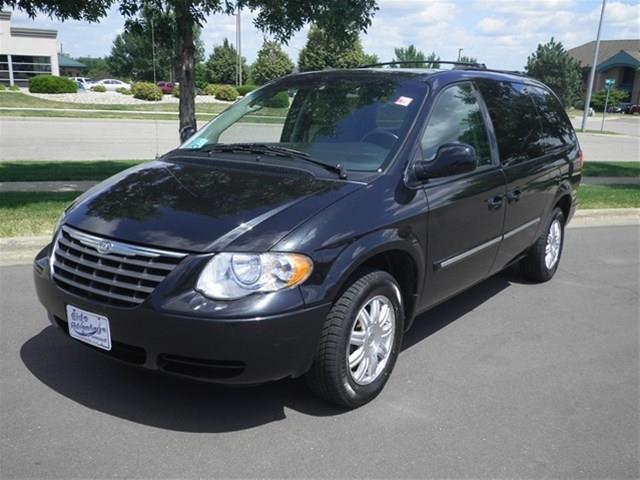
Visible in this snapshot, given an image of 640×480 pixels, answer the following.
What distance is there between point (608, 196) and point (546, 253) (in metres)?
5.46

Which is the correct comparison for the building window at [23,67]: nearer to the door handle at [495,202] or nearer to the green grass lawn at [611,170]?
the green grass lawn at [611,170]

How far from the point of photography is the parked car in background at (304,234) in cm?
288

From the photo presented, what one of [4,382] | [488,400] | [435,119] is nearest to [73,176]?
[4,382]

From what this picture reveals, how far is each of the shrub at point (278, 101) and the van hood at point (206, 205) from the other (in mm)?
1018

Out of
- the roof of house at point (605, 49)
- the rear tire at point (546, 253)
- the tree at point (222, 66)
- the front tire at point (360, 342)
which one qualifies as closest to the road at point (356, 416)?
the front tire at point (360, 342)

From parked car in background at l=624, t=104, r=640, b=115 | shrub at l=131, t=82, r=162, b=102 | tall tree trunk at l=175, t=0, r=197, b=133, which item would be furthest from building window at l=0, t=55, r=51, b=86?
parked car in background at l=624, t=104, r=640, b=115

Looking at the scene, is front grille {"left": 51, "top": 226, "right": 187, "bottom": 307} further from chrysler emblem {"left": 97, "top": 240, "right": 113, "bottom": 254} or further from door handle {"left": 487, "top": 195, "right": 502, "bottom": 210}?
door handle {"left": 487, "top": 195, "right": 502, "bottom": 210}

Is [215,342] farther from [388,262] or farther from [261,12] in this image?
[261,12]

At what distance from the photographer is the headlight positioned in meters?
2.84

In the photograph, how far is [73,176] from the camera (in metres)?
10.2

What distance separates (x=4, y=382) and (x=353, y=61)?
6081 cm

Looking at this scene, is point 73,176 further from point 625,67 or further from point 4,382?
point 625,67

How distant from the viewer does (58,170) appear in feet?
35.9

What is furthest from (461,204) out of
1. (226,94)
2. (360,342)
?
(226,94)
